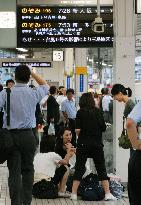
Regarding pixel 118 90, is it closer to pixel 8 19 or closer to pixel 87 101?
A: pixel 87 101

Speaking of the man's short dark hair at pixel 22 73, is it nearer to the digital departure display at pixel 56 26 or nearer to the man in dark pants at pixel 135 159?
the man in dark pants at pixel 135 159

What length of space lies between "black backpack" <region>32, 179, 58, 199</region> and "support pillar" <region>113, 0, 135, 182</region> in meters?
1.31

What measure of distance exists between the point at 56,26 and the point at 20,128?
698 centimetres

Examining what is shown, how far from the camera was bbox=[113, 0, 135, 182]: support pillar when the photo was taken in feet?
28.9

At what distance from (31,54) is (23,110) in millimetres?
31813

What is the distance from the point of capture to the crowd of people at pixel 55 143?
5.96 m

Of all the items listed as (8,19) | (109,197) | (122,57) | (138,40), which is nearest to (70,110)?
(8,19)

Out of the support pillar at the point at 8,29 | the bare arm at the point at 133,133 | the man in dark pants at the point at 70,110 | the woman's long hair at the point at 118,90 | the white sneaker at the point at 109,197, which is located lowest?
the white sneaker at the point at 109,197

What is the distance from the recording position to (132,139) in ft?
15.5

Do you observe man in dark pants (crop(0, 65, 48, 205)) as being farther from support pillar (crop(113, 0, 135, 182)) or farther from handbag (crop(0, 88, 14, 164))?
support pillar (crop(113, 0, 135, 182))

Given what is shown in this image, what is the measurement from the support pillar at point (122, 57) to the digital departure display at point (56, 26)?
3783 mm

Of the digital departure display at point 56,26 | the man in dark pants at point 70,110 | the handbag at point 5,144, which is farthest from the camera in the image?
the man in dark pants at point 70,110

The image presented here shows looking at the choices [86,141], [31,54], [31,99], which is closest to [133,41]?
[86,141]

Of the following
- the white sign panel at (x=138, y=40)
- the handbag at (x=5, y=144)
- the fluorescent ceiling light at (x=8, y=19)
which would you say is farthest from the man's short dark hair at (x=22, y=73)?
the fluorescent ceiling light at (x=8, y=19)
